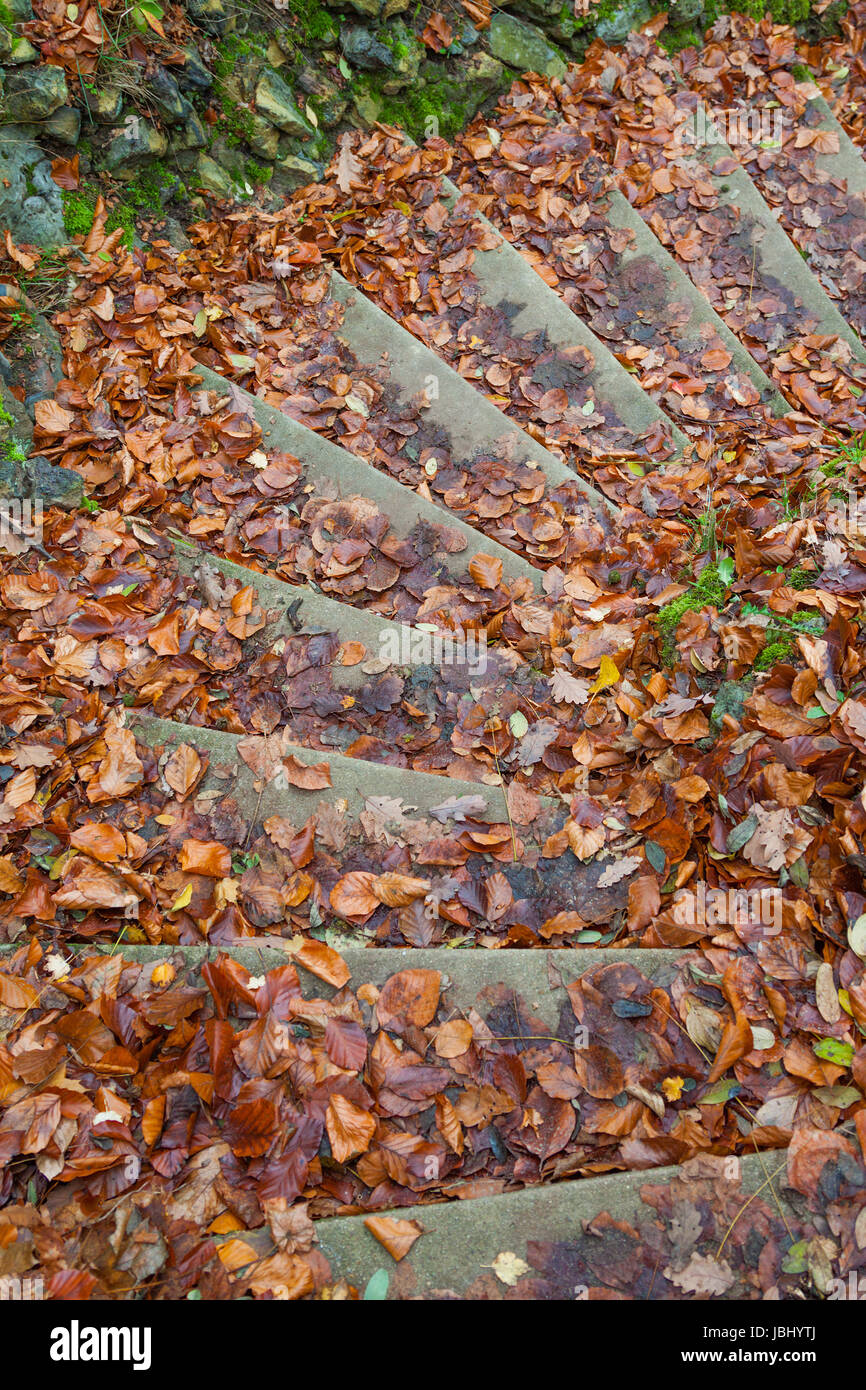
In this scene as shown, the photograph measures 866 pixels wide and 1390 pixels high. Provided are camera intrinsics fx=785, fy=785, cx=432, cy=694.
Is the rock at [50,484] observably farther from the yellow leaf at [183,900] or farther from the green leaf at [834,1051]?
the green leaf at [834,1051]

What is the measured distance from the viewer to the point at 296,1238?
4.96 feet

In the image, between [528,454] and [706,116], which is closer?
[528,454]

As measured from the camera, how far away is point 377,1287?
1.47 meters

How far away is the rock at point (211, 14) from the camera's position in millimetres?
3756

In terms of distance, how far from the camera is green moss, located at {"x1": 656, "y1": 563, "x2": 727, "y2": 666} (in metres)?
2.43

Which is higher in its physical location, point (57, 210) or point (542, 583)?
point (57, 210)

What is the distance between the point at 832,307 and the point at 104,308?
332 centimetres

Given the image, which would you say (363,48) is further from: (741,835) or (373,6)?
(741,835)

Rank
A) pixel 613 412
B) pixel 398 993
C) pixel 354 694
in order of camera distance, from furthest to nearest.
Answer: pixel 613 412, pixel 354 694, pixel 398 993

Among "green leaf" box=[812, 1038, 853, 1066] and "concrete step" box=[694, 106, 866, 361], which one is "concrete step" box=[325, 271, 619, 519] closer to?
"concrete step" box=[694, 106, 866, 361]

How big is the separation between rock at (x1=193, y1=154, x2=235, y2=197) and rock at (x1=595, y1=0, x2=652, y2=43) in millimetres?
2456

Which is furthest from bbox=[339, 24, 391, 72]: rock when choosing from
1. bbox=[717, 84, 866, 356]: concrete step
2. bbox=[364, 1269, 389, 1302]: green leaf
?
bbox=[364, 1269, 389, 1302]: green leaf
